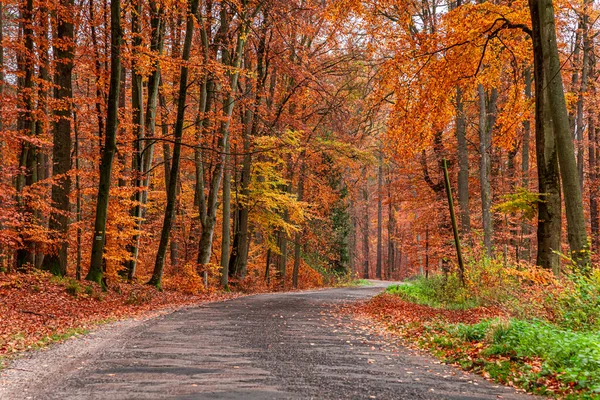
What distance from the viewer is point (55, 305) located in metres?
11.3

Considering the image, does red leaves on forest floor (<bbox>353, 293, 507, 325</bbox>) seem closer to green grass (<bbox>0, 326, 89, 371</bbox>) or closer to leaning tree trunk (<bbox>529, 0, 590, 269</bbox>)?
leaning tree trunk (<bbox>529, 0, 590, 269</bbox>)

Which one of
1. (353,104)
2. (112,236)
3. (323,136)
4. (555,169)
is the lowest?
(112,236)

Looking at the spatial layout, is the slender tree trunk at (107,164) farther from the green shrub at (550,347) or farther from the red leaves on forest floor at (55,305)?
the green shrub at (550,347)

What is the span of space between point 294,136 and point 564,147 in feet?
42.2

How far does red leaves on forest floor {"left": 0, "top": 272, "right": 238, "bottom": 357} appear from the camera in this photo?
28.0 feet

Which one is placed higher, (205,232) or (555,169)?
(555,169)

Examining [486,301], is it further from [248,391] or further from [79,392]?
[79,392]

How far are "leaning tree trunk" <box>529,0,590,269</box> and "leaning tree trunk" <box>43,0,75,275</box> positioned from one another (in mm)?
12248

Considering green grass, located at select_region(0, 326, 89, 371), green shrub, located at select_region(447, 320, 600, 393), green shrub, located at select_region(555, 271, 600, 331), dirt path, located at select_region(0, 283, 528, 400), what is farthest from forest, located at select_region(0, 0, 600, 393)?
dirt path, located at select_region(0, 283, 528, 400)

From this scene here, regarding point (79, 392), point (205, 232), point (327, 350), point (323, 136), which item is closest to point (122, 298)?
point (205, 232)

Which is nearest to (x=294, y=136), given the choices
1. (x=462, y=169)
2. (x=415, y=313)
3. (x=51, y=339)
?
(x=462, y=169)

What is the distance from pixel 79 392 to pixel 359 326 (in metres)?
6.57

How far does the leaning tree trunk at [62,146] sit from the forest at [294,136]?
0.05m

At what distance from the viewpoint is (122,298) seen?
553 inches
